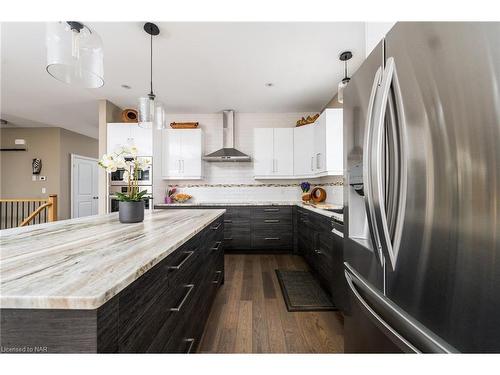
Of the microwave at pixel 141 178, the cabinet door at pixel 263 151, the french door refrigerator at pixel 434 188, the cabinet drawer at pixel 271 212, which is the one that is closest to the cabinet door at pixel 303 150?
the cabinet door at pixel 263 151

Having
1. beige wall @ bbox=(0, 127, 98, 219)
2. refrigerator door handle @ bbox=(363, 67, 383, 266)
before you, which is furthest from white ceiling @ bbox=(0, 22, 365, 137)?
refrigerator door handle @ bbox=(363, 67, 383, 266)

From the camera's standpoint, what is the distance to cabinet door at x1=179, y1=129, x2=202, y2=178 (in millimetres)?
4133

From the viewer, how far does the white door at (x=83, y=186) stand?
6008 millimetres

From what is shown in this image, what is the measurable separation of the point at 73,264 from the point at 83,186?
7012 mm

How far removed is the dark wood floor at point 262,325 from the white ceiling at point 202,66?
2531mm

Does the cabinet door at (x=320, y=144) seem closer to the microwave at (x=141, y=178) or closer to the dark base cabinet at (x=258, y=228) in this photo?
the dark base cabinet at (x=258, y=228)

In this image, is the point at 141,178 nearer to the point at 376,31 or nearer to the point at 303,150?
the point at 303,150

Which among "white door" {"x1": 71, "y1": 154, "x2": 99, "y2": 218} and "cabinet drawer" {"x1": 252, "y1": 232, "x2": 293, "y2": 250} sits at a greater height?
"white door" {"x1": 71, "y1": 154, "x2": 99, "y2": 218}

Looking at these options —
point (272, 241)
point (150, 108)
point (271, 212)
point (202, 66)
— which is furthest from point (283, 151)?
point (150, 108)

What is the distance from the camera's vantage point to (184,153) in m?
4.14

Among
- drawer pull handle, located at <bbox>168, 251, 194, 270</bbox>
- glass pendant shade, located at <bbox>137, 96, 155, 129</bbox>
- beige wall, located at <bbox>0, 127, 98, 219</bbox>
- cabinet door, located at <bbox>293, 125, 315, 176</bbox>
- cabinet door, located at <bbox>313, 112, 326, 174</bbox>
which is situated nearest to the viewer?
drawer pull handle, located at <bbox>168, 251, 194, 270</bbox>

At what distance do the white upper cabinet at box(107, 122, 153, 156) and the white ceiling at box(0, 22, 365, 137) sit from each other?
1.56 ft

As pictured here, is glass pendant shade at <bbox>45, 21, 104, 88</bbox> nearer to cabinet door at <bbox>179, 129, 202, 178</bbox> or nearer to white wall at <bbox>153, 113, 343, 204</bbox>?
cabinet door at <bbox>179, 129, 202, 178</bbox>

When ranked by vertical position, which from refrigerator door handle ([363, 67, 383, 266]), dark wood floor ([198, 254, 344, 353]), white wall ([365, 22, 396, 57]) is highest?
white wall ([365, 22, 396, 57])
